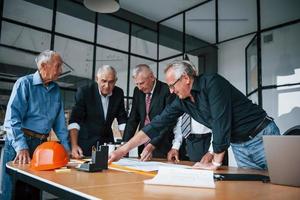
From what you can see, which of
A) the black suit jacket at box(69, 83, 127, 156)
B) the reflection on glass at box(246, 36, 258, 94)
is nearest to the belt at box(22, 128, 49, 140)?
the black suit jacket at box(69, 83, 127, 156)

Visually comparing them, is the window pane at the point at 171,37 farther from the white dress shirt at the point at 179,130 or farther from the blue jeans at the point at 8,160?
the blue jeans at the point at 8,160

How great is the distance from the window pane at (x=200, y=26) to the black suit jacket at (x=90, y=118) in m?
3.84

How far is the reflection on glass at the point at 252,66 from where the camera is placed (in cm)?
468

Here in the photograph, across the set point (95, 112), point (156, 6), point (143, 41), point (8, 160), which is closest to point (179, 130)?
point (95, 112)

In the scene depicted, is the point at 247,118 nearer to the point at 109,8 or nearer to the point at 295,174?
the point at 295,174

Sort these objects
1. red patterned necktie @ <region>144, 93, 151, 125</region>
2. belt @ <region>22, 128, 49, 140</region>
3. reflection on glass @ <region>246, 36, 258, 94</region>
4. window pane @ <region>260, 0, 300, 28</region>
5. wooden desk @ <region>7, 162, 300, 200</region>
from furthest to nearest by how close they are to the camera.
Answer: reflection on glass @ <region>246, 36, 258, 94</region>, window pane @ <region>260, 0, 300, 28</region>, red patterned necktie @ <region>144, 93, 151, 125</region>, belt @ <region>22, 128, 49, 140</region>, wooden desk @ <region>7, 162, 300, 200</region>

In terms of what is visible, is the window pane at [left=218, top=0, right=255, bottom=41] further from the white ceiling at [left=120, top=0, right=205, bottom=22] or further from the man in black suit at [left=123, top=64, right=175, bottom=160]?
the man in black suit at [left=123, top=64, right=175, bottom=160]

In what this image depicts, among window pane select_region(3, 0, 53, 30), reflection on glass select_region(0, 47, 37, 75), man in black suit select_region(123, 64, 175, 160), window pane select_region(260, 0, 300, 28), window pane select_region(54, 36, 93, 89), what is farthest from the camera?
window pane select_region(54, 36, 93, 89)

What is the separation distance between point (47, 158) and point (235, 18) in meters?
5.10

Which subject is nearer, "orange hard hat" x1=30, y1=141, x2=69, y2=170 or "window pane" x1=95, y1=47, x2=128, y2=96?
"orange hard hat" x1=30, y1=141, x2=69, y2=170

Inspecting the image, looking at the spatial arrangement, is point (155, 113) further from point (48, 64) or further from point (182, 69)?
point (48, 64)

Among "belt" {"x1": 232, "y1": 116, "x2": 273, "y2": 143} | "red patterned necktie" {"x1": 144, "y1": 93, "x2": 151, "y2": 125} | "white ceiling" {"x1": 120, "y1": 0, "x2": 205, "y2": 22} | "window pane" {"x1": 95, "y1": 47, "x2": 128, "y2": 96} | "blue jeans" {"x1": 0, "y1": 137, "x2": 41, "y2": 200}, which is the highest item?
"white ceiling" {"x1": 120, "y1": 0, "x2": 205, "y2": 22}

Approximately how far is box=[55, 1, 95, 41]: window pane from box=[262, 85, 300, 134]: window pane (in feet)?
11.4

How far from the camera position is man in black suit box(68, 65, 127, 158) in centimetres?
233
